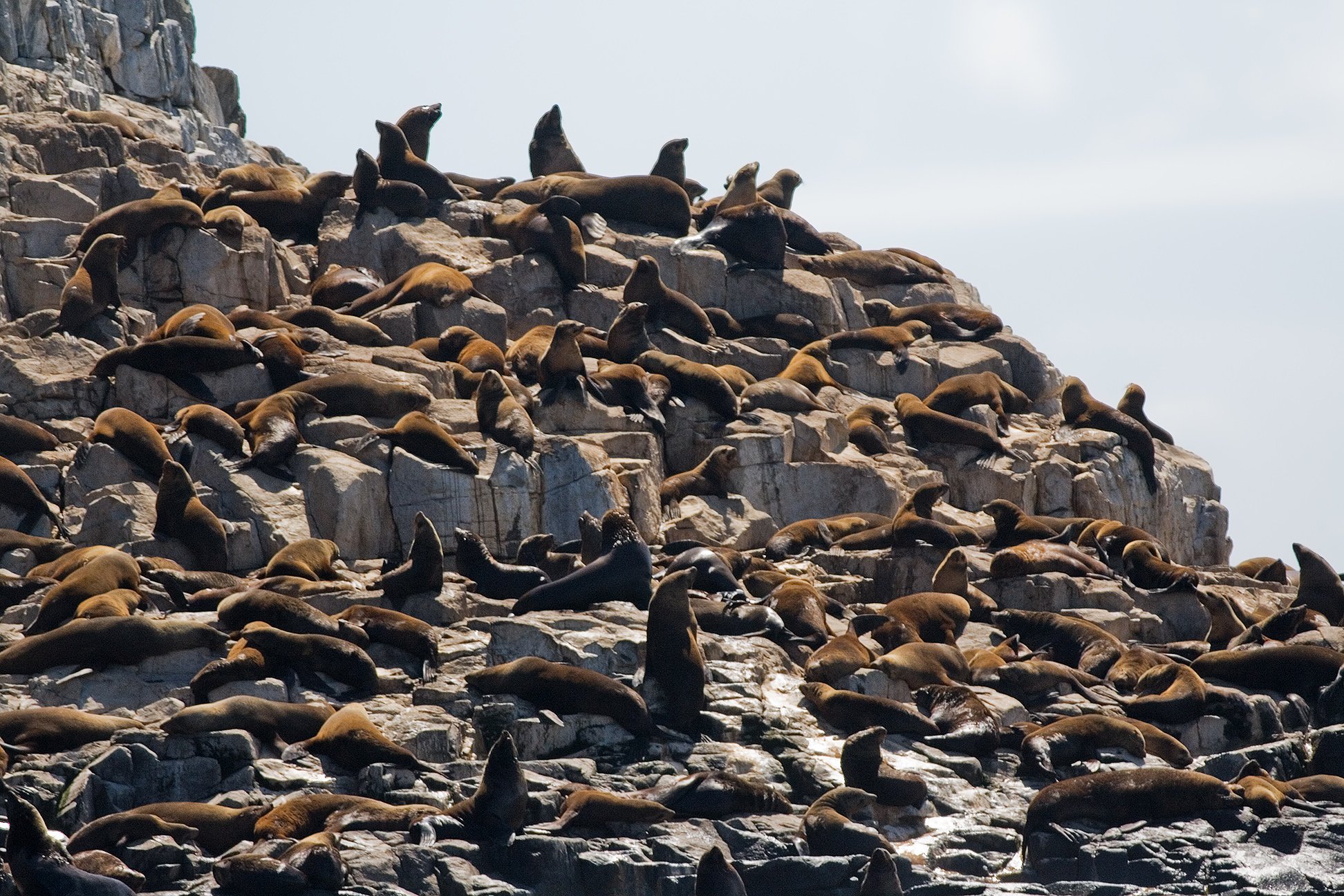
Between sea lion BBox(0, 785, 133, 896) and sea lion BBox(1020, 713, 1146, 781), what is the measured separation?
7.78 m

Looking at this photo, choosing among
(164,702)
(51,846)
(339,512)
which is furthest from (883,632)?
(51,846)

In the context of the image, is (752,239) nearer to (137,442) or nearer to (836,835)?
(137,442)

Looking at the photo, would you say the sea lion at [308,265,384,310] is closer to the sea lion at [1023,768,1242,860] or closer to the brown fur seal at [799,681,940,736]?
the brown fur seal at [799,681,940,736]

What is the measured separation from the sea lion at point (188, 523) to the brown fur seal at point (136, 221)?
6.44m

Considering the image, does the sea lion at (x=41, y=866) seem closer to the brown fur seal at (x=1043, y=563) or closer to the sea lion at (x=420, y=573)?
the sea lion at (x=420, y=573)

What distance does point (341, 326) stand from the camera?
74.4 feet

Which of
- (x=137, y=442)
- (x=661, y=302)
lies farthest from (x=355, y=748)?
(x=661, y=302)

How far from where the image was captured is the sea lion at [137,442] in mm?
18422

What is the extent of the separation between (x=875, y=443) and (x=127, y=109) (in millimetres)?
19558

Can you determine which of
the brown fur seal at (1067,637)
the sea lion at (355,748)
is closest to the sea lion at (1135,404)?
the brown fur seal at (1067,637)

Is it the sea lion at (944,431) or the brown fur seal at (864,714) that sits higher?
the sea lion at (944,431)

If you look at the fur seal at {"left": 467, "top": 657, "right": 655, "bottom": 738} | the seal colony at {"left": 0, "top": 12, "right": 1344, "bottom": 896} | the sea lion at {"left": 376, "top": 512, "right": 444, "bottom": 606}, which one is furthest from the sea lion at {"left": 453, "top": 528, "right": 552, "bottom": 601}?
the fur seal at {"left": 467, "top": 657, "right": 655, "bottom": 738}

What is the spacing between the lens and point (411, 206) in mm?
26922

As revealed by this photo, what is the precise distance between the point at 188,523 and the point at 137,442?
4.85ft
